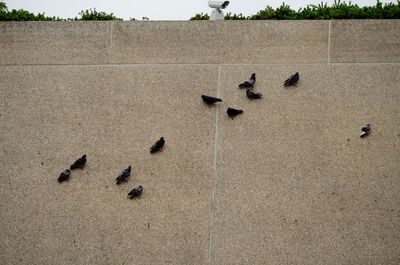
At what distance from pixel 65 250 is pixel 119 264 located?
2.40 ft

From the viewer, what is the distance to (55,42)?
4301 millimetres

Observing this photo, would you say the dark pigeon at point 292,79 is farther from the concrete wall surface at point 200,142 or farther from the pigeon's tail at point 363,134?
the pigeon's tail at point 363,134

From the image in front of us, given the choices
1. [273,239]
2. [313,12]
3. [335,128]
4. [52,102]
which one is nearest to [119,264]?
[273,239]

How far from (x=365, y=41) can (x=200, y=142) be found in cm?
261

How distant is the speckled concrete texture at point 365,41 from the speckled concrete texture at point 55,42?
3.19m

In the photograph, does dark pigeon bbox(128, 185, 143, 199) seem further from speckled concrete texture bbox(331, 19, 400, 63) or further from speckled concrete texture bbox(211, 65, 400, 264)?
speckled concrete texture bbox(331, 19, 400, 63)

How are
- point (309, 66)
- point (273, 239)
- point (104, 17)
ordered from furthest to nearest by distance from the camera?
point (104, 17) < point (309, 66) < point (273, 239)

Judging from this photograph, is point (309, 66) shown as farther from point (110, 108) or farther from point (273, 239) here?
point (110, 108)

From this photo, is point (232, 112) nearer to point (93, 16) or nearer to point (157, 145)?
point (157, 145)

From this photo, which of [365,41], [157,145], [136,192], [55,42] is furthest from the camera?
[55,42]

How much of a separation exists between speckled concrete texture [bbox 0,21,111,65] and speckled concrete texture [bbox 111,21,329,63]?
0.24m

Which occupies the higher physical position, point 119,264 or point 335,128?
point 335,128

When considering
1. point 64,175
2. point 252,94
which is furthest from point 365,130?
point 64,175

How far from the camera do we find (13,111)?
13.8ft
